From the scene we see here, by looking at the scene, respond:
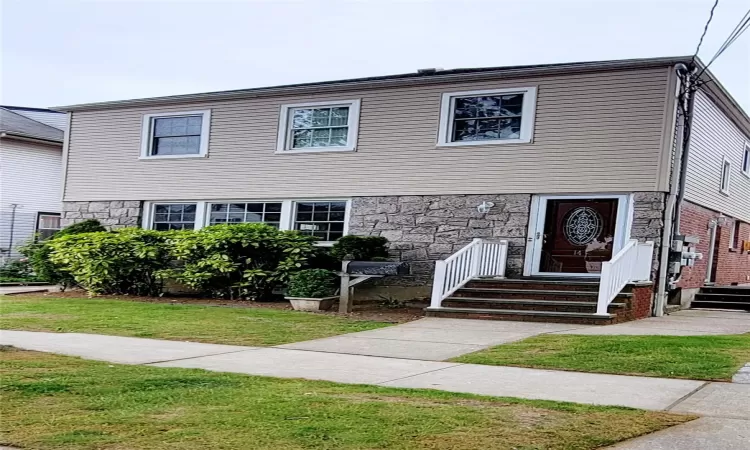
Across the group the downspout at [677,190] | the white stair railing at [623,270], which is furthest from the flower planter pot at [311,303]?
the downspout at [677,190]

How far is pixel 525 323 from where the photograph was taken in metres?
11.0

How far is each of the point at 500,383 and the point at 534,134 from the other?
8284 millimetres

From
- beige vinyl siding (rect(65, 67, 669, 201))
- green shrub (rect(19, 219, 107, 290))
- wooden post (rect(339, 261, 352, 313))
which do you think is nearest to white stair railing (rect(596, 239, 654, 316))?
beige vinyl siding (rect(65, 67, 669, 201))

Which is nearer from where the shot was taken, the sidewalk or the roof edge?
the sidewalk

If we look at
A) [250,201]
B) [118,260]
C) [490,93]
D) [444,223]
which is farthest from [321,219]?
[490,93]

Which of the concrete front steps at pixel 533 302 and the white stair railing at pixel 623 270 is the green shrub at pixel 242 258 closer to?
the concrete front steps at pixel 533 302

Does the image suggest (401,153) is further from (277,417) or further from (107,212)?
(277,417)

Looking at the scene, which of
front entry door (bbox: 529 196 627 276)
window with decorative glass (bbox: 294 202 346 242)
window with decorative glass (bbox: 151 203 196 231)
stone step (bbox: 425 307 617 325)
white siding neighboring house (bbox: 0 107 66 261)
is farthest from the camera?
white siding neighboring house (bbox: 0 107 66 261)

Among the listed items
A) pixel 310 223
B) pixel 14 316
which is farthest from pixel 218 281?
pixel 14 316

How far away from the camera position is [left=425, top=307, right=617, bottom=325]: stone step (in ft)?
35.4

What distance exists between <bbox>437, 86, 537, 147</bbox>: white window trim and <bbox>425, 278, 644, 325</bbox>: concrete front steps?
269 cm

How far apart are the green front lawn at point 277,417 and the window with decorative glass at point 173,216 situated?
11.6 meters

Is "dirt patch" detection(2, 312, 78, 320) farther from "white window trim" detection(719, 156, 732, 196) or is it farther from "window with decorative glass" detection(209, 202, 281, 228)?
"white window trim" detection(719, 156, 732, 196)

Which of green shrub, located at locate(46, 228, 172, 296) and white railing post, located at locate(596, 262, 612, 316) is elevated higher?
white railing post, located at locate(596, 262, 612, 316)
